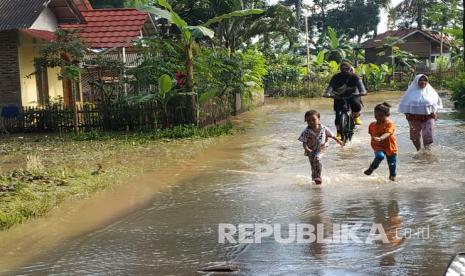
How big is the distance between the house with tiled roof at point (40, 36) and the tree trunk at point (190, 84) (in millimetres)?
3539

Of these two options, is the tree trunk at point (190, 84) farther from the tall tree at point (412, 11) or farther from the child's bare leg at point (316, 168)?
the tall tree at point (412, 11)

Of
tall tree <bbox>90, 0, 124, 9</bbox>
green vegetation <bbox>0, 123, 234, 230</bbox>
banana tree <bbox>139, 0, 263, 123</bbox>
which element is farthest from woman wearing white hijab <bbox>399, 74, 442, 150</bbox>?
tall tree <bbox>90, 0, 124, 9</bbox>

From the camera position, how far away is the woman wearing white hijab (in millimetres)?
11219

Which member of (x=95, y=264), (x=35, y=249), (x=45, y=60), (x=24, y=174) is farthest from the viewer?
(x=45, y=60)

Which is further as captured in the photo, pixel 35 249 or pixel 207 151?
pixel 207 151

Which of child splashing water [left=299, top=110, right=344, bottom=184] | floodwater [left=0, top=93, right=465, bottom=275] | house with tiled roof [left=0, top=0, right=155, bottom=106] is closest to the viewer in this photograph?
floodwater [left=0, top=93, right=465, bottom=275]

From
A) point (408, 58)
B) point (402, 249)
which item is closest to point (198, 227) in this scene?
point (402, 249)

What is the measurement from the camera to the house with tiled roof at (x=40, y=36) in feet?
59.5

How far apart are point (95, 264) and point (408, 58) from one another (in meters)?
41.6

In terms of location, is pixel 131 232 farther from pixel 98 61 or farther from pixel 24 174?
pixel 98 61

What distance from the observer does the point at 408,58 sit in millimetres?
43688

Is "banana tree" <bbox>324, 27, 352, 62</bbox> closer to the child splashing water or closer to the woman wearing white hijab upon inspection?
the woman wearing white hijab

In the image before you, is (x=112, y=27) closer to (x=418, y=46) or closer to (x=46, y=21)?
(x=46, y=21)

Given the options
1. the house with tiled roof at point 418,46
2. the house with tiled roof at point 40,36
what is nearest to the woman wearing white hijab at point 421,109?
the house with tiled roof at point 40,36
